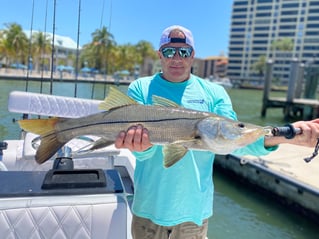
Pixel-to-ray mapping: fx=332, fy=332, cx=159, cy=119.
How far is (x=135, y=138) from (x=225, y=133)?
0.45 metres

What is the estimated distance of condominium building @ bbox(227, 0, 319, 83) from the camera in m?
104

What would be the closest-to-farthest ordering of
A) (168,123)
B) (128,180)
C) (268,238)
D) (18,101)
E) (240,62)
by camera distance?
1. (168,123)
2. (128,180)
3. (18,101)
4. (268,238)
5. (240,62)

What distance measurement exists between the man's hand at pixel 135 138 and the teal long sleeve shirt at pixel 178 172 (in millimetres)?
135

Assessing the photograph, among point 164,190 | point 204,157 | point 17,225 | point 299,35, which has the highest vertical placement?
point 299,35

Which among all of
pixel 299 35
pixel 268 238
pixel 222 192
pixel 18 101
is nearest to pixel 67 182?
pixel 18 101

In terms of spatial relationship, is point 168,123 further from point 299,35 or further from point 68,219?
point 299,35

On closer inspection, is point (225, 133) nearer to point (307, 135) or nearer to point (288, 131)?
point (288, 131)

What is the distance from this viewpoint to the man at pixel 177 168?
1.89 meters

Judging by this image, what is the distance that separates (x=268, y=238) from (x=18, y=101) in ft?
16.1

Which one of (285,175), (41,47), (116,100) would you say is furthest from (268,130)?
(41,47)

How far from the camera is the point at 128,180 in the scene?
119 inches

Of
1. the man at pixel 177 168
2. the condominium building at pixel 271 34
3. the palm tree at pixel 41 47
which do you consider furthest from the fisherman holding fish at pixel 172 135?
the condominium building at pixel 271 34

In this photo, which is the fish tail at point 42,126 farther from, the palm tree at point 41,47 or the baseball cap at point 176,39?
the palm tree at point 41,47

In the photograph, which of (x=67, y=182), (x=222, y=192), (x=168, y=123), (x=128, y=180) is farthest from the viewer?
(x=222, y=192)
